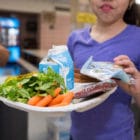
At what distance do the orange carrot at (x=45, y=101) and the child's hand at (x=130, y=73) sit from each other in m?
0.20

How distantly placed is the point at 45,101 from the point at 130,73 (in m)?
0.24

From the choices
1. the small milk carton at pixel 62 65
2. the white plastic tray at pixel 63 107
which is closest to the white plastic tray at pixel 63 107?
the white plastic tray at pixel 63 107

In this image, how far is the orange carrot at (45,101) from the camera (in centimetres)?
64

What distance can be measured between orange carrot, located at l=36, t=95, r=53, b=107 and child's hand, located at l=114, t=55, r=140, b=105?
0.64 ft

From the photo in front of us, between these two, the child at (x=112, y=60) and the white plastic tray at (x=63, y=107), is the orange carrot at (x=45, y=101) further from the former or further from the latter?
the child at (x=112, y=60)

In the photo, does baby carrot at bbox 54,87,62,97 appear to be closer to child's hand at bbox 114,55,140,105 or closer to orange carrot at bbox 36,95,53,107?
orange carrot at bbox 36,95,53,107

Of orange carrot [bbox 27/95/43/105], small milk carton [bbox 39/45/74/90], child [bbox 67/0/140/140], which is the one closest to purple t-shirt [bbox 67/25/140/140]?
child [bbox 67/0/140/140]

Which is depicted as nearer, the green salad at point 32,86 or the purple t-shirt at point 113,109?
the green salad at point 32,86

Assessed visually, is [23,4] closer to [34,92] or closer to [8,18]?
[8,18]

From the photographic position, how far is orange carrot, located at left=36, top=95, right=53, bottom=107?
2.11 ft

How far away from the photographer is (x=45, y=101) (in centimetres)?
65

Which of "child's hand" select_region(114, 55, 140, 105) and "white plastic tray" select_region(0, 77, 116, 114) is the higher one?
"child's hand" select_region(114, 55, 140, 105)

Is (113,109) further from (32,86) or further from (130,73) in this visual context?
(32,86)

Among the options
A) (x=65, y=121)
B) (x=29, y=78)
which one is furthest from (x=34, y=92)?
(x=65, y=121)
